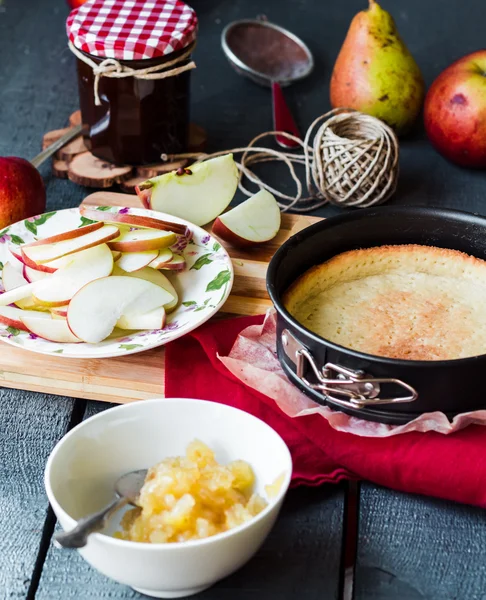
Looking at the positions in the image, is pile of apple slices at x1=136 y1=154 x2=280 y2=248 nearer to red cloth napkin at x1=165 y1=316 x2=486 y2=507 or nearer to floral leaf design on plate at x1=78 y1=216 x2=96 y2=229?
floral leaf design on plate at x1=78 y1=216 x2=96 y2=229

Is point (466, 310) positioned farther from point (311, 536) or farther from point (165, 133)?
point (165, 133)

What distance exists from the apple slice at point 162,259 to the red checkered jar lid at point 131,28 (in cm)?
47

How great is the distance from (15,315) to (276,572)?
0.61m

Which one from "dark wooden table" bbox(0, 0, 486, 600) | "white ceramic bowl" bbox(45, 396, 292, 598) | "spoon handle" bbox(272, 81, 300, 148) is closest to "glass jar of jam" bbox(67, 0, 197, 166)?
"dark wooden table" bbox(0, 0, 486, 600)

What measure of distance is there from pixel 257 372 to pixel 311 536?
0.26m

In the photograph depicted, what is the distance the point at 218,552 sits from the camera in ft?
3.03

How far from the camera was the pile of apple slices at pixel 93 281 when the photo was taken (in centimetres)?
133

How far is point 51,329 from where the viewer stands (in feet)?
4.38

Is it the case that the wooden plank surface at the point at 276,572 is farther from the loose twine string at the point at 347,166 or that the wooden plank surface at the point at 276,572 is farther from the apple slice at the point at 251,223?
the loose twine string at the point at 347,166

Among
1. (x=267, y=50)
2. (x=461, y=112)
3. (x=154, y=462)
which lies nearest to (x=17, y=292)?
(x=154, y=462)

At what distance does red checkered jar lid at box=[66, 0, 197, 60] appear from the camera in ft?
5.60

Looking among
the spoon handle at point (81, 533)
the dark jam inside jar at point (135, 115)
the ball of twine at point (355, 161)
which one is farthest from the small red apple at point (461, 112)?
the spoon handle at point (81, 533)

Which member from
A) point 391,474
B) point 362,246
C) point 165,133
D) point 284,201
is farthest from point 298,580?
point 165,133

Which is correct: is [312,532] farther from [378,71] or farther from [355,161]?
[378,71]
